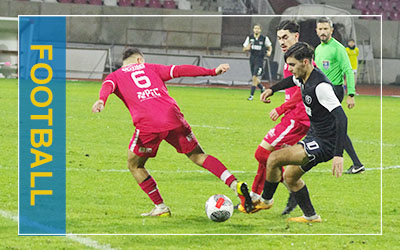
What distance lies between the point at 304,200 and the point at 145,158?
58.5 inches

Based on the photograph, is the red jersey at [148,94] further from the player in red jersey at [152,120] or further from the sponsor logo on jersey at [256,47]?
the sponsor logo on jersey at [256,47]

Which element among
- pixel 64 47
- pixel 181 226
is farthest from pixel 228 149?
pixel 64 47

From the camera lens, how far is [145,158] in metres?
7.30

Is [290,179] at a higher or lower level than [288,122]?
lower

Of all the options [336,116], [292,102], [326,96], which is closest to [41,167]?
[292,102]

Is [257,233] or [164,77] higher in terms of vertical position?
[164,77]

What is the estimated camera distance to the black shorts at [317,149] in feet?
21.9

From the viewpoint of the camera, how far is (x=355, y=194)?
8.88 meters

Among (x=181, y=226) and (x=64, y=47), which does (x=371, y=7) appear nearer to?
(x=64, y=47)

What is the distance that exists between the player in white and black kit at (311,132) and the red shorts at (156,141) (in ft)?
2.62

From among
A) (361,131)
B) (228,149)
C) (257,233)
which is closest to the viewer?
(257,233)

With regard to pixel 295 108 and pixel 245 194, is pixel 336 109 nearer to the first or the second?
pixel 245 194

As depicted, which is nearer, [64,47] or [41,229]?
[41,229]

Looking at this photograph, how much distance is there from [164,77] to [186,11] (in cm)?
2663
